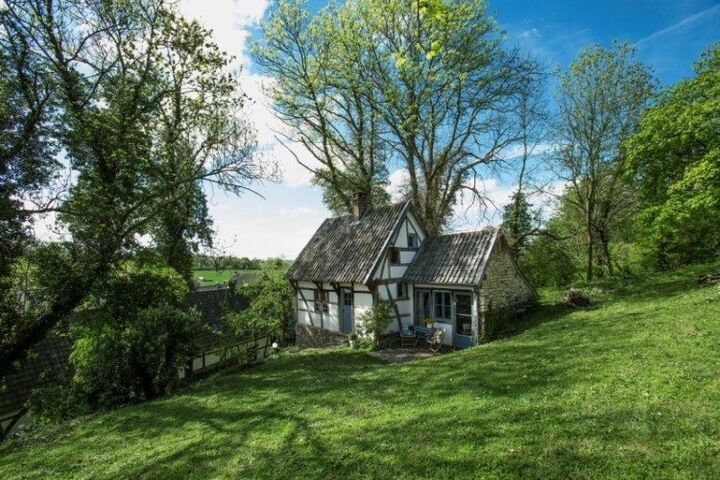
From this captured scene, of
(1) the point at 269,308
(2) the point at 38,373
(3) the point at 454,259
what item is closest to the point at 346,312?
(3) the point at 454,259

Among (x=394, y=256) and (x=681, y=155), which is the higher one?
(x=681, y=155)

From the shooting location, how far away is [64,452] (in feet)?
28.6

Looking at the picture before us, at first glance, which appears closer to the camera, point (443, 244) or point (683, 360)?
point (683, 360)

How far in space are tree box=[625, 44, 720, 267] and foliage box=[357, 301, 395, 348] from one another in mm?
12312

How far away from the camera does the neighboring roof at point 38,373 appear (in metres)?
15.6

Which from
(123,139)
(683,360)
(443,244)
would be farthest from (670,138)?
(123,139)

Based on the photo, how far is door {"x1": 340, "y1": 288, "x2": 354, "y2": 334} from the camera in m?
18.9

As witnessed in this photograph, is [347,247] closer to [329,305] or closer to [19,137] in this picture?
[329,305]

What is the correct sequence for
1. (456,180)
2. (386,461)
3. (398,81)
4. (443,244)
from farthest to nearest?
(456,180)
(398,81)
(443,244)
(386,461)

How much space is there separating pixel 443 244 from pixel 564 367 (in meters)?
10.3

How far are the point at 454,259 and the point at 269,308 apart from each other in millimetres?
12224

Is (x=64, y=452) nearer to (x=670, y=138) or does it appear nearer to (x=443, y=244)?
(x=443, y=244)

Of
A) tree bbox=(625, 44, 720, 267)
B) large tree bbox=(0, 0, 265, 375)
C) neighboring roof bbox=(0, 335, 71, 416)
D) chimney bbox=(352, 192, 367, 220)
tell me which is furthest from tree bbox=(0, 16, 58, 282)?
tree bbox=(625, 44, 720, 267)

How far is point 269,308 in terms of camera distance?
23188 mm
